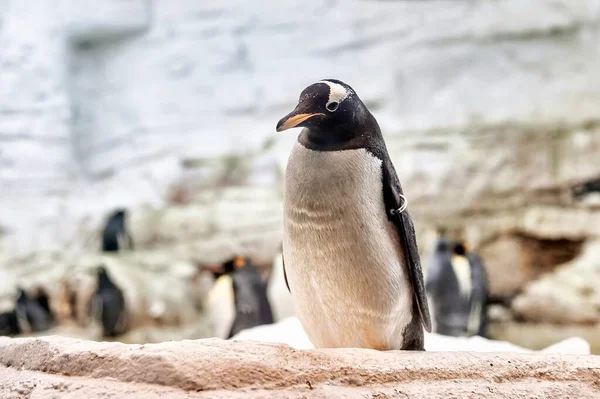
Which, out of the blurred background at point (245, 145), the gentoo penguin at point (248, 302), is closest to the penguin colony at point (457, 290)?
the blurred background at point (245, 145)

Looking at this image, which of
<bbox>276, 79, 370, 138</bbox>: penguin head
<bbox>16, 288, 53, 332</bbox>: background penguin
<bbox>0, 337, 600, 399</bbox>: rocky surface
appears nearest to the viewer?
<bbox>0, 337, 600, 399</bbox>: rocky surface

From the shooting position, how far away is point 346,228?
1254mm

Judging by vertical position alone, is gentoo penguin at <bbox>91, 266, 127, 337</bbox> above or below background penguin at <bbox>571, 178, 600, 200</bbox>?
below

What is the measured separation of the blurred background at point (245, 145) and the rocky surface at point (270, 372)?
9.71 feet

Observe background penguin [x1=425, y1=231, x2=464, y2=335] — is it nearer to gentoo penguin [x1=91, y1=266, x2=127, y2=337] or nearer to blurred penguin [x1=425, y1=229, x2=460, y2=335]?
blurred penguin [x1=425, y1=229, x2=460, y2=335]

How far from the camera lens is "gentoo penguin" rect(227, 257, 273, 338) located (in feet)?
13.0

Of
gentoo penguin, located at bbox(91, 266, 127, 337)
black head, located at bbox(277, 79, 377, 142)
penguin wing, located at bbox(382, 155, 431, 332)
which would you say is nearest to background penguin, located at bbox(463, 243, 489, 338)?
gentoo penguin, located at bbox(91, 266, 127, 337)

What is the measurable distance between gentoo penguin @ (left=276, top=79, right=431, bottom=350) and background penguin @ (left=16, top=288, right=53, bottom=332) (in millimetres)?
4395

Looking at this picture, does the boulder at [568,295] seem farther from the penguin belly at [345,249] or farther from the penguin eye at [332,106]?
the penguin eye at [332,106]

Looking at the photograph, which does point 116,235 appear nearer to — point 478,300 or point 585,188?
point 478,300

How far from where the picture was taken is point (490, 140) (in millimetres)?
5773

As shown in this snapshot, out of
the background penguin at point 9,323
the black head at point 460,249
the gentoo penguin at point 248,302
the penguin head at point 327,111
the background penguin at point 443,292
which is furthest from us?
the background penguin at point 9,323

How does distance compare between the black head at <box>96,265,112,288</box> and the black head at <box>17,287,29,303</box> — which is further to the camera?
the black head at <box>96,265,112,288</box>

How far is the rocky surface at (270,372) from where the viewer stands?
2.99ft
